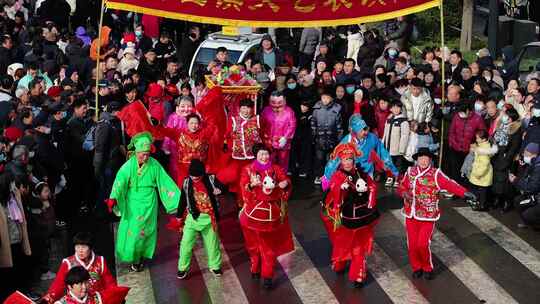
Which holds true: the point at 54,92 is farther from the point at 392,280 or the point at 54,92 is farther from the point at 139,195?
the point at 392,280

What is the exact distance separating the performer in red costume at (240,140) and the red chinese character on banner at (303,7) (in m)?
1.47

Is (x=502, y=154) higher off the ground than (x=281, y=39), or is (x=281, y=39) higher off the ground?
(x=281, y=39)

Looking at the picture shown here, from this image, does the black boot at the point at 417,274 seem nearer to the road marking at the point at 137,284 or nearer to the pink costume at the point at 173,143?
the road marking at the point at 137,284

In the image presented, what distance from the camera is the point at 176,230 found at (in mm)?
13938

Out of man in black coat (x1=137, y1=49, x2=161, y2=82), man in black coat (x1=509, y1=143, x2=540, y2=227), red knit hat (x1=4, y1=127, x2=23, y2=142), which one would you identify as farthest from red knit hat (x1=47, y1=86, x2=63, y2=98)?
man in black coat (x1=509, y1=143, x2=540, y2=227)

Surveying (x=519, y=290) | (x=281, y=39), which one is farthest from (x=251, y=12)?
(x=281, y=39)

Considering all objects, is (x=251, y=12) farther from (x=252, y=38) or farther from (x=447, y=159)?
(x=252, y=38)

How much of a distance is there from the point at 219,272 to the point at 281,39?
40.7 feet

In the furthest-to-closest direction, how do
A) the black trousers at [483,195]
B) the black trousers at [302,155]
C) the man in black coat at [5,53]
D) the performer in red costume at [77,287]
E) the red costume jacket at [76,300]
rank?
the man in black coat at [5,53] < the black trousers at [302,155] < the black trousers at [483,195] < the red costume jacket at [76,300] < the performer in red costume at [77,287]

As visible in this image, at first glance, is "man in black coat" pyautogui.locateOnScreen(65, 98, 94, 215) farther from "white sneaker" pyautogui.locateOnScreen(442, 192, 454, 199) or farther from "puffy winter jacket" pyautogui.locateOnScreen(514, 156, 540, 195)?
"puffy winter jacket" pyautogui.locateOnScreen(514, 156, 540, 195)

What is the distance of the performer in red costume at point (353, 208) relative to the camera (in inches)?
468

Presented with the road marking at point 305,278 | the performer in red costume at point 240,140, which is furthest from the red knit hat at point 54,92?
the road marking at point 305,278

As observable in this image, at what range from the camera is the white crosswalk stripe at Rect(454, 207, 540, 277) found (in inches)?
515

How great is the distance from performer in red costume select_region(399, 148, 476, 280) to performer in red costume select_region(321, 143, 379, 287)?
1.65ft
